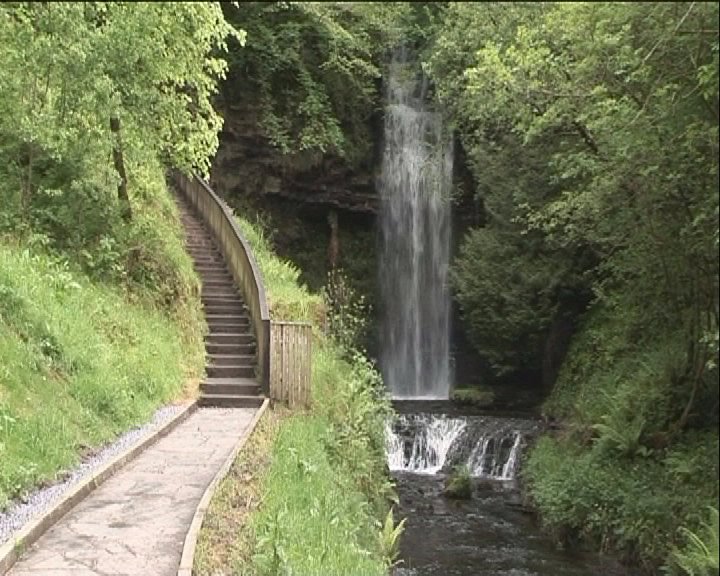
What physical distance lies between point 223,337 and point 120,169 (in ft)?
12.5

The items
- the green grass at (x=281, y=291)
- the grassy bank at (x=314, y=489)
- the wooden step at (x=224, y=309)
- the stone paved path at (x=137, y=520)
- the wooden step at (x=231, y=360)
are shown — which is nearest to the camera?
the stone paved path at (x=137, y=520)

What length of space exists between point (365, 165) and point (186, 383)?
628 inches

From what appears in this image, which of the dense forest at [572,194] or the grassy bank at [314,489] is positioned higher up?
the dense forest at [572,194]

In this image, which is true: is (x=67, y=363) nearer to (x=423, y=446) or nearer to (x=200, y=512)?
(x=200, y=512)

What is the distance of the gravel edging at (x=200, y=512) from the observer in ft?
19.8

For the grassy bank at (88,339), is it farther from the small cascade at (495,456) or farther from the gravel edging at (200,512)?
the small cascade at (495,456)

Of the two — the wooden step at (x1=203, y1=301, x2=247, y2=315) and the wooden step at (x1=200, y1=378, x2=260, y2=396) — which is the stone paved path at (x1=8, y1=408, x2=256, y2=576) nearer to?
the wooden step at (x1=200, y1=378, x2=260, y2=396)

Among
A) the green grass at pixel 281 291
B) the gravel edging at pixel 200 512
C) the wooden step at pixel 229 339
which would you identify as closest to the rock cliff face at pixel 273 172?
the green grass at pixel 281 291

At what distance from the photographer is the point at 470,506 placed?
17.2 m

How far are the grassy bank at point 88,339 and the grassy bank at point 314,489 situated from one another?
6.22 feet

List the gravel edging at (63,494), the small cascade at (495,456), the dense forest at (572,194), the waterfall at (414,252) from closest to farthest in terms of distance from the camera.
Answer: the dense forest at (572,194) → the gravel edging at (63,494) → the small cascade at (495,456) → the waterfall at (414,252)

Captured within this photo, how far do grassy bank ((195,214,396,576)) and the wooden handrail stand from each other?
701mm

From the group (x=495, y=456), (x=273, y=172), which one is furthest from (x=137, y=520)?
(x=273, y=172)

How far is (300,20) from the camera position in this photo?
25250mm
